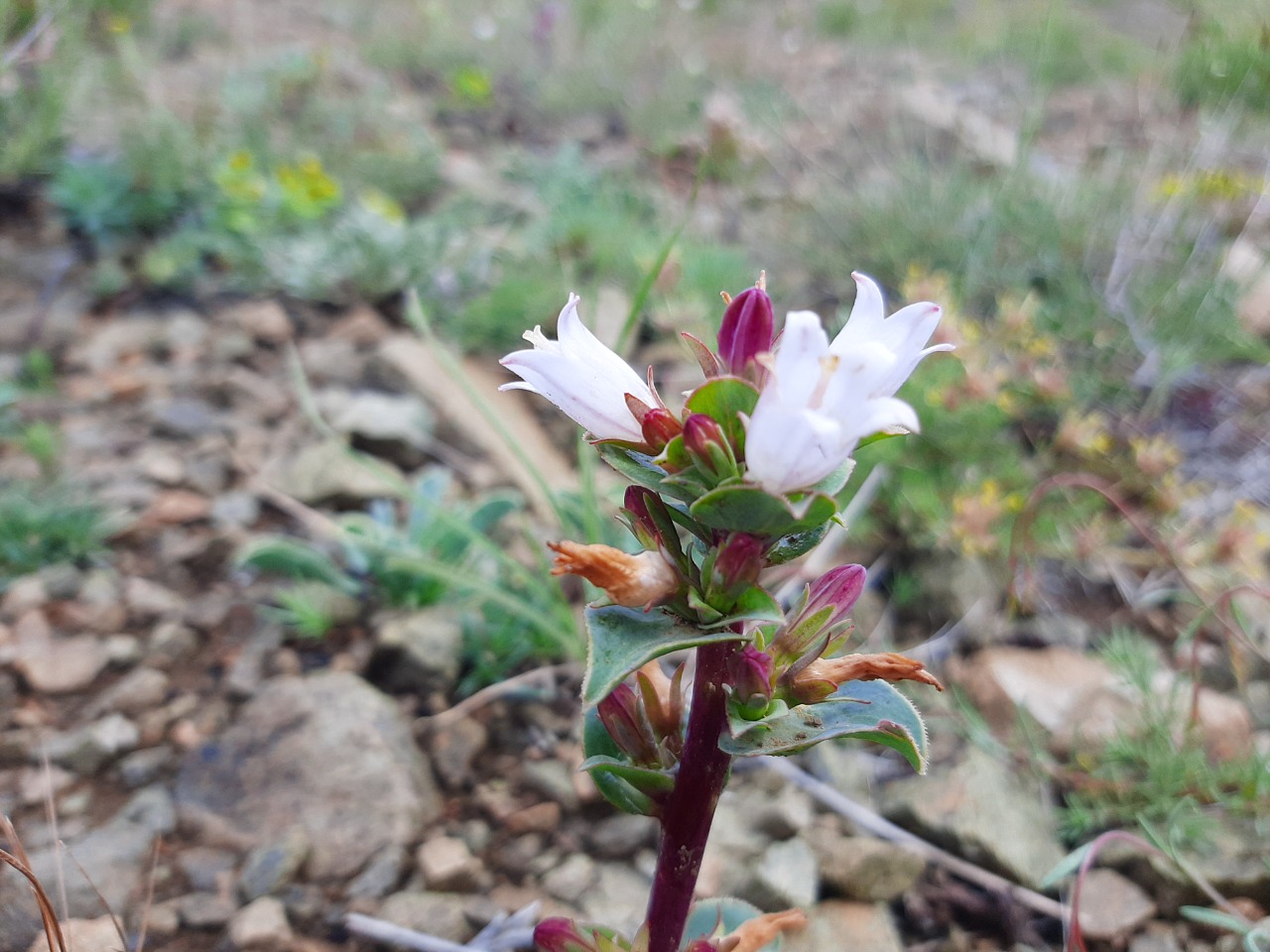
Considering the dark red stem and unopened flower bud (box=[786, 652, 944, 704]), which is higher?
unopened flower bud (box=[786, 652, 944, 704])

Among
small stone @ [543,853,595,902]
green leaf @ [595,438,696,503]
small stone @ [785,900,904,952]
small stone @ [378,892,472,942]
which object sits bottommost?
small stone @ [785,900,904,952]

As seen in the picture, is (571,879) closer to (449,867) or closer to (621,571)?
(449,867)

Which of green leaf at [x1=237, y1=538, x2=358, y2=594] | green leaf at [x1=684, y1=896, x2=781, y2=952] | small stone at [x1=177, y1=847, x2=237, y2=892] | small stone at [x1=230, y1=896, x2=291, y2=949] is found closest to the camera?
green leaf at [x1=684, y1=896, x2=781, y2=952]

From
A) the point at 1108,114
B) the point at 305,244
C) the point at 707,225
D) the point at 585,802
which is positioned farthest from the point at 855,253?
the point at 1108,114

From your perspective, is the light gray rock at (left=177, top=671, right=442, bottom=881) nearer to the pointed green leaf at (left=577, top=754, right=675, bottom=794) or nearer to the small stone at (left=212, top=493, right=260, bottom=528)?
the small stone at (left=212, top=493, right=260, bottom=528)

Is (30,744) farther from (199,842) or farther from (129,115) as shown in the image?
(129,115)

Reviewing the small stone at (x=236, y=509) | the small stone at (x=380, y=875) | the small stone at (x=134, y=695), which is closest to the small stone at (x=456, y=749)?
the small stone at (x=380, y=875)

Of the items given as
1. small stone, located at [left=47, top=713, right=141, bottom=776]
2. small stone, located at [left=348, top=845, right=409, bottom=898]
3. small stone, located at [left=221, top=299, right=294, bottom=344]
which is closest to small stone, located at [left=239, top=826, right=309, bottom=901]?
small stone, located at [left=348, top=845, right=409, bottom=898]
